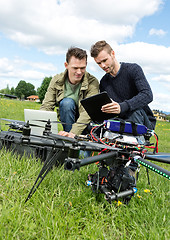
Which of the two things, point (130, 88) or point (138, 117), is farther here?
point (130, 88)

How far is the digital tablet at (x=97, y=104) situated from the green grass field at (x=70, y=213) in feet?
3.38

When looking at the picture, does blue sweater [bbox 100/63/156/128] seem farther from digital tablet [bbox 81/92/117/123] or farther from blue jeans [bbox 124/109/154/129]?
digital tablet [bbox 81/92/117/123]

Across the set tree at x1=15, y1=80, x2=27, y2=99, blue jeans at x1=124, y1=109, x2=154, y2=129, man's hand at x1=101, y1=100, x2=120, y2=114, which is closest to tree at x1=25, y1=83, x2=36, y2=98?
tree at x1=15, y1=80, x2=27, y2=99

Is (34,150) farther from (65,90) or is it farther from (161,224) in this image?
(161,224)

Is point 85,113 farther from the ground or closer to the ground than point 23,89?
closer to the ground

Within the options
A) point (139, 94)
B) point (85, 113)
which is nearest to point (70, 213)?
point (139, 94)

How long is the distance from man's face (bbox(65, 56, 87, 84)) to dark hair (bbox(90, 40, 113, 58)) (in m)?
0.38

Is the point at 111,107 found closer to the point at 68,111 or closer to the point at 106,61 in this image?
the point at 106,61

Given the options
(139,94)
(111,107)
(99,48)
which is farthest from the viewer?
(99,48)

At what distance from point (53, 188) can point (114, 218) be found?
0.82m

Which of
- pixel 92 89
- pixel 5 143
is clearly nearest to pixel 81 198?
pixel 5 143

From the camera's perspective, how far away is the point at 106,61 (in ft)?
12.3

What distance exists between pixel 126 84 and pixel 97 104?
3.39 feet

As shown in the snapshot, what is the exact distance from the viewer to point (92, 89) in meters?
4.41
